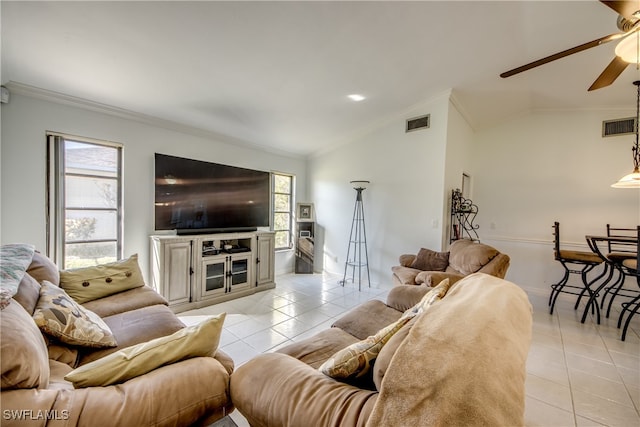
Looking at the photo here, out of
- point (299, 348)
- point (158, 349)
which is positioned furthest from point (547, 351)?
point (158, 349)

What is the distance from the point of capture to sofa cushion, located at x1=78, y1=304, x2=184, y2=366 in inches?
56.1

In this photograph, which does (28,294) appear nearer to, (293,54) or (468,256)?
(293,54)

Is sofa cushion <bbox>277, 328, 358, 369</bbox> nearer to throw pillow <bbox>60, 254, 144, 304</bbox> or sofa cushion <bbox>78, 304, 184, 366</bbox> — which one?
sofa cushion <bbox>78, 304, 184, 366</bbox>

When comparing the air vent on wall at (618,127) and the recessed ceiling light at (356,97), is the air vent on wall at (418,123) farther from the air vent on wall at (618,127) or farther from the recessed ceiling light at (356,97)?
the air vent on wall at (618,127)

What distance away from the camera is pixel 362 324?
6.12 feet

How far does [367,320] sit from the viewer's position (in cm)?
192

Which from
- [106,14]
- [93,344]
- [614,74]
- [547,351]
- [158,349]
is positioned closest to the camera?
[158,349]

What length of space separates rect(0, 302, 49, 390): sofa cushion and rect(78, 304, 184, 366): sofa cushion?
0.57 metres

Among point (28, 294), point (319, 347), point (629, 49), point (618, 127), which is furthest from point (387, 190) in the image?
point (28, 294)

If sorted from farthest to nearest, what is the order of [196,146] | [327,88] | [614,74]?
[196,146] < [327,88] < [614,74]

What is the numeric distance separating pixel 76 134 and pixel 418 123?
419 centimetres

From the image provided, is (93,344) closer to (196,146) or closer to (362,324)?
(362,324)

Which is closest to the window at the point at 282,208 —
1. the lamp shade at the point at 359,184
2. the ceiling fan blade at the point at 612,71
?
the lamp shade at the point at 359,184

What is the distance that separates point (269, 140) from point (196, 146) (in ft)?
3.83
